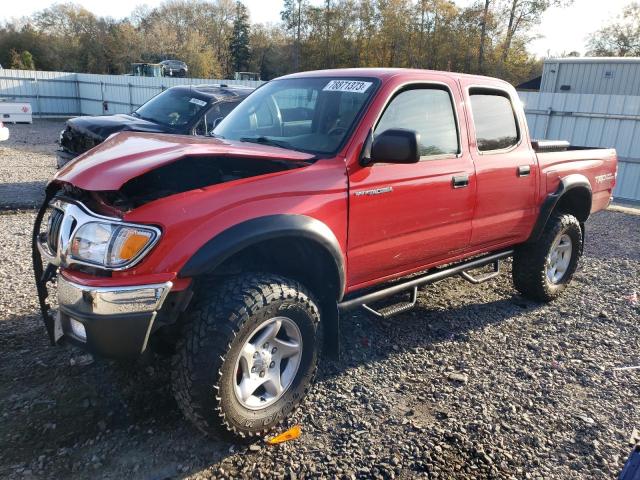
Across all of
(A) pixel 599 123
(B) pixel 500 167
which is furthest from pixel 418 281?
(A) pixel 599 123

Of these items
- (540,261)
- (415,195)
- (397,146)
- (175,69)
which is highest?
(175,69)

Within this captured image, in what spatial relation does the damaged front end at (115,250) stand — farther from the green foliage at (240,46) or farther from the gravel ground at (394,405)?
the green foliage at (240,46)

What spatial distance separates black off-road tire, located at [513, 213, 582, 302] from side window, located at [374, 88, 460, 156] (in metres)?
1.59

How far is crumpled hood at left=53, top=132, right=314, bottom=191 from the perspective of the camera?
2.41 meters

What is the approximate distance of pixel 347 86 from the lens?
346 centimetres

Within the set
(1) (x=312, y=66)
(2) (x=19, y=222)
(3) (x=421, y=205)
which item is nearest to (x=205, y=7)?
(1) (x=312, y=66)

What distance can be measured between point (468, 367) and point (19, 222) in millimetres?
6086

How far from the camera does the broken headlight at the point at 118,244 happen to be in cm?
231

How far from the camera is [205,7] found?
61000mm

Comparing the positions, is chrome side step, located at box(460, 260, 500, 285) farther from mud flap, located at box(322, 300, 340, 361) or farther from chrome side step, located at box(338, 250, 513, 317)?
mud flap, located at box(322, 300, 340, 361)

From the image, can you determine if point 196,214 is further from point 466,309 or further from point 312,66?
point 312,66

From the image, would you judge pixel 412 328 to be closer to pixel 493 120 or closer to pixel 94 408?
pixel 493 120

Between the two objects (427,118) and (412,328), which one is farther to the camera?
(412,328)

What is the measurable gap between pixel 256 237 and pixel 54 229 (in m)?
1.07
